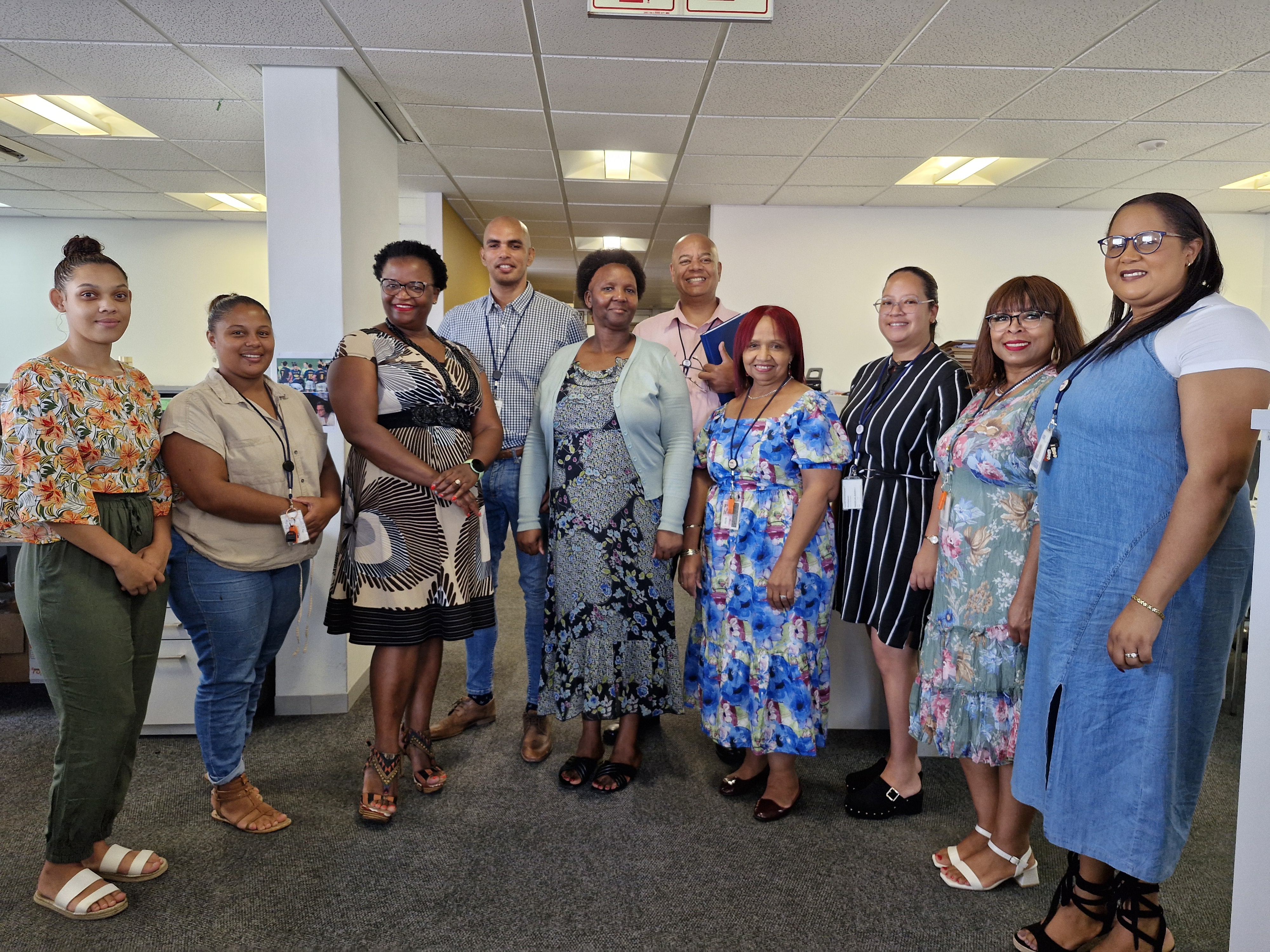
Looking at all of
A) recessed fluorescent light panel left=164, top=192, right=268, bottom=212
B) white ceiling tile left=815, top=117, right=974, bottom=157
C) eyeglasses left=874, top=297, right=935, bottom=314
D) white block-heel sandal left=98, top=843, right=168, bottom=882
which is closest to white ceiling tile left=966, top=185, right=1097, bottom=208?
white ceiling tile left=815, top=117, right=974, bottom=157

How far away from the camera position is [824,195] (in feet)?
19.1

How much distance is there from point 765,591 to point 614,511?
1.71 ft

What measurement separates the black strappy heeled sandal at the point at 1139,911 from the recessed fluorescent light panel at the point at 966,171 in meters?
4.55

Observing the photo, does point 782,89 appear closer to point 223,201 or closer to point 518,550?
point 518,550

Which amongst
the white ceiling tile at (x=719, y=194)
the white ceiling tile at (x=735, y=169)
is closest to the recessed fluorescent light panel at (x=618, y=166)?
the white ceiling tile at (x=735, y=169)

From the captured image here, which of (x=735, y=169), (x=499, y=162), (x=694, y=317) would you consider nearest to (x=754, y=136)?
(x=735, y=169)

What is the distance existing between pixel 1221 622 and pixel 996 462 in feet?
1.83

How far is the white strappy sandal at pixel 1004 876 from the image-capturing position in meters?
1.96

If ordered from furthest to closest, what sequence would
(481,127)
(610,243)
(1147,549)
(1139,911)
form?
(610,243)
(481,127)
(1139,911)
(1147,549)

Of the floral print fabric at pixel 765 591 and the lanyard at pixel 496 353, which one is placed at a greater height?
the lanyard at pixel 496 353

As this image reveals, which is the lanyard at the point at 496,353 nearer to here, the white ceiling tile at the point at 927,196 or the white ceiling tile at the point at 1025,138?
the white ceiling tile at the point at 1025,138

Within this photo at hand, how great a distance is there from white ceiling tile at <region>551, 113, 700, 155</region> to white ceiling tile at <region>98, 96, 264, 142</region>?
1585mm

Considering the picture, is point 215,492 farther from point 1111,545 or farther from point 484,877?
point 1111,545

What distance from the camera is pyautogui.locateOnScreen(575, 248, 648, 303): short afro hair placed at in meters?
2.46
